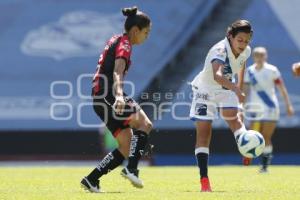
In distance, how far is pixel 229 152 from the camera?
68.3ft

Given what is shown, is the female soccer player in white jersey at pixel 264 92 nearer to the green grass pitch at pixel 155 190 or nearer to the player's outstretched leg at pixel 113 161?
the green grass pitch at pixel 155 190

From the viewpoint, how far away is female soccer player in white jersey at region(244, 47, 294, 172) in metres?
15.2

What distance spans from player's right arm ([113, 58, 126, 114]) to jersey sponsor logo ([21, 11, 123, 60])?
12614mm

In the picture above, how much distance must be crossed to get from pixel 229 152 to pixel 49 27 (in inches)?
204

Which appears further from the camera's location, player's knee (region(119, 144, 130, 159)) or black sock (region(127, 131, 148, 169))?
player's knee (region(119, 144, 130, 159))

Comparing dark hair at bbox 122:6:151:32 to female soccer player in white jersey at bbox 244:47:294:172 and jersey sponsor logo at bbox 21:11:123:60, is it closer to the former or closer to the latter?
female soccer player in white jersey at bbox 244:47:294:172

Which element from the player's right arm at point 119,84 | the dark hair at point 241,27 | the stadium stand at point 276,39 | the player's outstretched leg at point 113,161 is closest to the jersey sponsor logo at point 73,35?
the stadium stand at point 276,39

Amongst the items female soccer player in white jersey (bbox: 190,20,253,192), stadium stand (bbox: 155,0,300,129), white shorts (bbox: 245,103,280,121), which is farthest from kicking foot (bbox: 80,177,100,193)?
stadium stand (bbox: 155,0,300,129)

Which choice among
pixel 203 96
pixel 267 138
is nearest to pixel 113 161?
pixel 203 96

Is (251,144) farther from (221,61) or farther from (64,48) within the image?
(64,48)

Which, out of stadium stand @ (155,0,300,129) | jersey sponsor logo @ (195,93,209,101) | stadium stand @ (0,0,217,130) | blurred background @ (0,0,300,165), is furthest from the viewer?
stadium stand @ (0,0,217,130)

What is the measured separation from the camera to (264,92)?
15.5 meters

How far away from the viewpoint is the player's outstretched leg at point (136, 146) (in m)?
8.71

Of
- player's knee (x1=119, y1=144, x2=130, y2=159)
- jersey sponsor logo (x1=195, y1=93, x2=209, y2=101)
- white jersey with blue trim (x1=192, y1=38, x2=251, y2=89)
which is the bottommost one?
player's knee (x1=119, y1=144, x2=130, y2=159)
